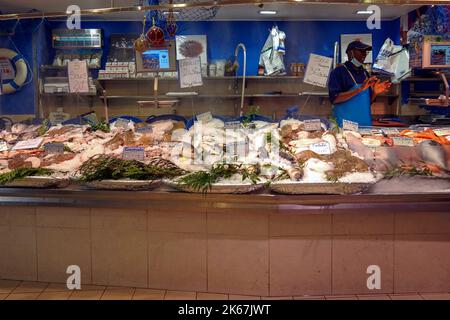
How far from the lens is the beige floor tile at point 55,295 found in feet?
11.5

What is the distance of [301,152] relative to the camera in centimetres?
364

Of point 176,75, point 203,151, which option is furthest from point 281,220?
point 176,75

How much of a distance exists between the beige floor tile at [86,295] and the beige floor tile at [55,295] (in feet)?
0.14

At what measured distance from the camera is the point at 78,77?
4535 mm

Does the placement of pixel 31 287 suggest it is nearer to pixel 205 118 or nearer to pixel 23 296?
pixel 23 296

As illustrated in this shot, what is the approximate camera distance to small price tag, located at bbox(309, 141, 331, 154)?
12.0 ft

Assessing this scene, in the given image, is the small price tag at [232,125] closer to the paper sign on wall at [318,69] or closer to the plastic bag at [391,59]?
the paper sign on wall at [318,69]

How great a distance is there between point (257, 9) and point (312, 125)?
176 inches

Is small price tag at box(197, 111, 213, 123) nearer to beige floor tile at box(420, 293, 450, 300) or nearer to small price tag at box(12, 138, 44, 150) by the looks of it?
small price tag at box(12, 138, 44, 150)

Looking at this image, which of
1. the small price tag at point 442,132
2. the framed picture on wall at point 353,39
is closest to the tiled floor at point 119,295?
the small price tag at point 442,132

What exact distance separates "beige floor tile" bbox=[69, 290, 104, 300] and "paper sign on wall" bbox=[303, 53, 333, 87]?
8.10 feet

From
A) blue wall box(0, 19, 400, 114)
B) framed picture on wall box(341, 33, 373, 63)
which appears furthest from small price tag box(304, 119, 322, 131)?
framed picture on wall box(341, 33, 373, 63)
